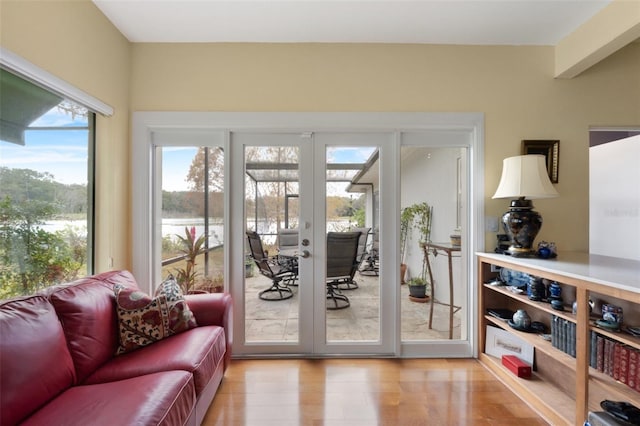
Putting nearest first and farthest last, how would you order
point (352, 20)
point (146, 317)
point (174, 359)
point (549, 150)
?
1. point (174, 359)
2. point (146, 317)
3. point (352, 20)
4. point (549, 150)

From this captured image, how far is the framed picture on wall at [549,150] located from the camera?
244 centimetres

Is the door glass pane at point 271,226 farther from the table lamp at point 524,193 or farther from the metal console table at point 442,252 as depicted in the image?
the table lamp at point 524,193

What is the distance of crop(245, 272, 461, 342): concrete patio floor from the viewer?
99.3 inches

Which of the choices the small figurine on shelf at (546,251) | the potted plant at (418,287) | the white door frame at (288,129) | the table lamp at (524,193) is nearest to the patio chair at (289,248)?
the white door frame at (288,129)

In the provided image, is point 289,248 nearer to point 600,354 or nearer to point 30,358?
point 30,358

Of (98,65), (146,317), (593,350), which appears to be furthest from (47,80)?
(593,350)

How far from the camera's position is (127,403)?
115 centimetres

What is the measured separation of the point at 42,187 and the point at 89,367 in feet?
3.68

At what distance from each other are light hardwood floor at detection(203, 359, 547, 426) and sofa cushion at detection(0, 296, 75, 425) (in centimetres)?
89

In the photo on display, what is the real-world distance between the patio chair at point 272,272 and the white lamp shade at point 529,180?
1923 mm

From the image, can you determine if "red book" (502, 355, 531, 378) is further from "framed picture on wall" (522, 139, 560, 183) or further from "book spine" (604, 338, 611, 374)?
"framed picture on wall" (522, 139, 560, 183)

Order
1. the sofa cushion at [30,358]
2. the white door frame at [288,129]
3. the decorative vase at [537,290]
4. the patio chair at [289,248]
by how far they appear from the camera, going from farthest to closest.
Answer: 1. the patio chair at [289,248]
2. the white door frame at [288,129]
3. the decorative vase at [537,290]
4. the sofa cushion at [30,358]

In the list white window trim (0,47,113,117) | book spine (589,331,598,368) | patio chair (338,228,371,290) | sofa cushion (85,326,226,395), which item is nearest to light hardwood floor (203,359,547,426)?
sofa cushion (85,326,226,395)

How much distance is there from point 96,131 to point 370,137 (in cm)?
221
